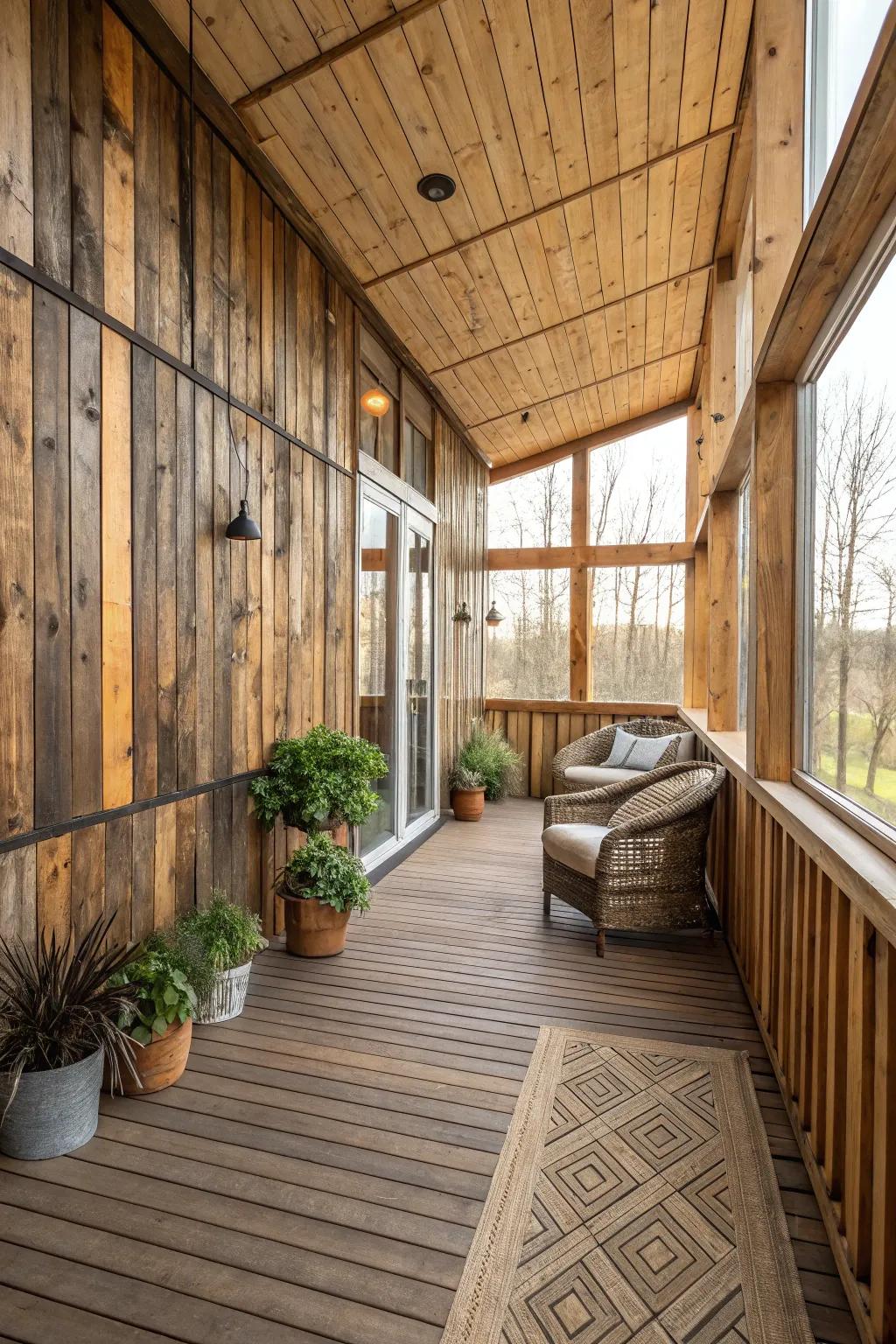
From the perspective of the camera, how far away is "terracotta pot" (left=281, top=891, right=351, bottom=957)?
3.26 metres

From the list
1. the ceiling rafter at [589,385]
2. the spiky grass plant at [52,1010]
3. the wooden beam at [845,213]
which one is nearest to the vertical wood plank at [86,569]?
the spiky grass plant at [52,1010]

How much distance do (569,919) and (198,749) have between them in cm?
216

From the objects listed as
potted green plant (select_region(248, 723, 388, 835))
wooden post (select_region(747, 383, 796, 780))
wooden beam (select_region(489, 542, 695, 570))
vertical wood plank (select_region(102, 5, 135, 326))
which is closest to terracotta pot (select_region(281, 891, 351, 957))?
potted green plant (select_region(248, 723, 388, 835))

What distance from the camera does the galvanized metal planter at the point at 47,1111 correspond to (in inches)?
74.4

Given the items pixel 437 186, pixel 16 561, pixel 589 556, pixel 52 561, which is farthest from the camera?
pixel 589 556

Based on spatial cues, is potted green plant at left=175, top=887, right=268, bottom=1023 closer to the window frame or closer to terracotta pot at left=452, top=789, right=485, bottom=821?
the window frame

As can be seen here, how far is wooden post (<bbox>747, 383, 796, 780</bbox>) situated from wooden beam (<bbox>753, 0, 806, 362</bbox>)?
0.97ft

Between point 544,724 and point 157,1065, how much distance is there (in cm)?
572

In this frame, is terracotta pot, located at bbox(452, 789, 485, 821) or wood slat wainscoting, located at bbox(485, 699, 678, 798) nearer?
terracotta pot, located at bbox(452, 789, 485, 821)

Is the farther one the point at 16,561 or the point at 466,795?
the point at 466,795

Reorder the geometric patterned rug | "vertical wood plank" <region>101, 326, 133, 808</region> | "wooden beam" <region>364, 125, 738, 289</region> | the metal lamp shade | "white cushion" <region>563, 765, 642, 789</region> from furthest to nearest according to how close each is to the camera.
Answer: "white cushion" <region>563, 765, 642, 789</region>, "wooden beam" <region>364, 125, 738, 289</region>, the metal lamp shade, "vertical wood plank" <region>101, 326, 133, 808</region>, the geometric patterned rug

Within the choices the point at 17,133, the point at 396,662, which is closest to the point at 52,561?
the point at 17,133

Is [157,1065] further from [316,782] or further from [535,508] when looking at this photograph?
[535,508]

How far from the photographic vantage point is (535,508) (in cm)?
782
